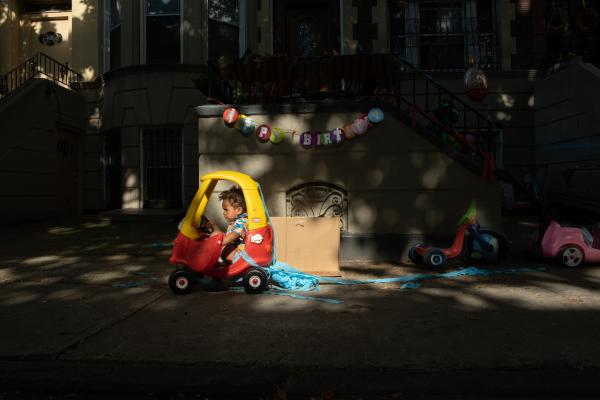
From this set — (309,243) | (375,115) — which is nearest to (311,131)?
(375,115)

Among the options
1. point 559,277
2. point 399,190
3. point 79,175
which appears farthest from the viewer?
point 79,175

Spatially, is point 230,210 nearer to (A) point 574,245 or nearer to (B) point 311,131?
(B) point 311,131

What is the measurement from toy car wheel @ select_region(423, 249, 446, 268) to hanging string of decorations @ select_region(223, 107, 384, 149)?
2.06 m

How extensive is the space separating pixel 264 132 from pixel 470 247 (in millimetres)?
3405

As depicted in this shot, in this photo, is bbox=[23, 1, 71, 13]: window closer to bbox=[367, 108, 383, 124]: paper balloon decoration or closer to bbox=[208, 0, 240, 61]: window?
bbox=[208, 0, 240, 61]: window

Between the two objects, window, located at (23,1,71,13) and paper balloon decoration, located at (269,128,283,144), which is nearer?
paper balloon decoration, located at (269,128,283,144)

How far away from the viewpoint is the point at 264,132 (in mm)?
6996

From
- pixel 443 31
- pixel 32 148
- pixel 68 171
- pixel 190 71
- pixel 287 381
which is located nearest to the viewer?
pixel 287 381

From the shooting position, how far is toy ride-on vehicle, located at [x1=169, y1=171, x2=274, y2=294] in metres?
4.83

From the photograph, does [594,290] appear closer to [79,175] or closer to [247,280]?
[247,280]

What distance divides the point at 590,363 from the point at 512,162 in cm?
1017

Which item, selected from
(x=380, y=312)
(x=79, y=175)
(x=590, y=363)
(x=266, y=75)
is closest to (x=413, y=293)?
(x=380, y=312)

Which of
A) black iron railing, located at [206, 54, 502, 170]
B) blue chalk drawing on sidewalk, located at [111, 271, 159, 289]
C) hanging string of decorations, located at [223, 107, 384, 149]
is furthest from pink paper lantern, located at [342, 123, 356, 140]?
blue chalk drawing on sidewalk, located at [111, 271, 159, 289]

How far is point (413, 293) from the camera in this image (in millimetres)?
4930
